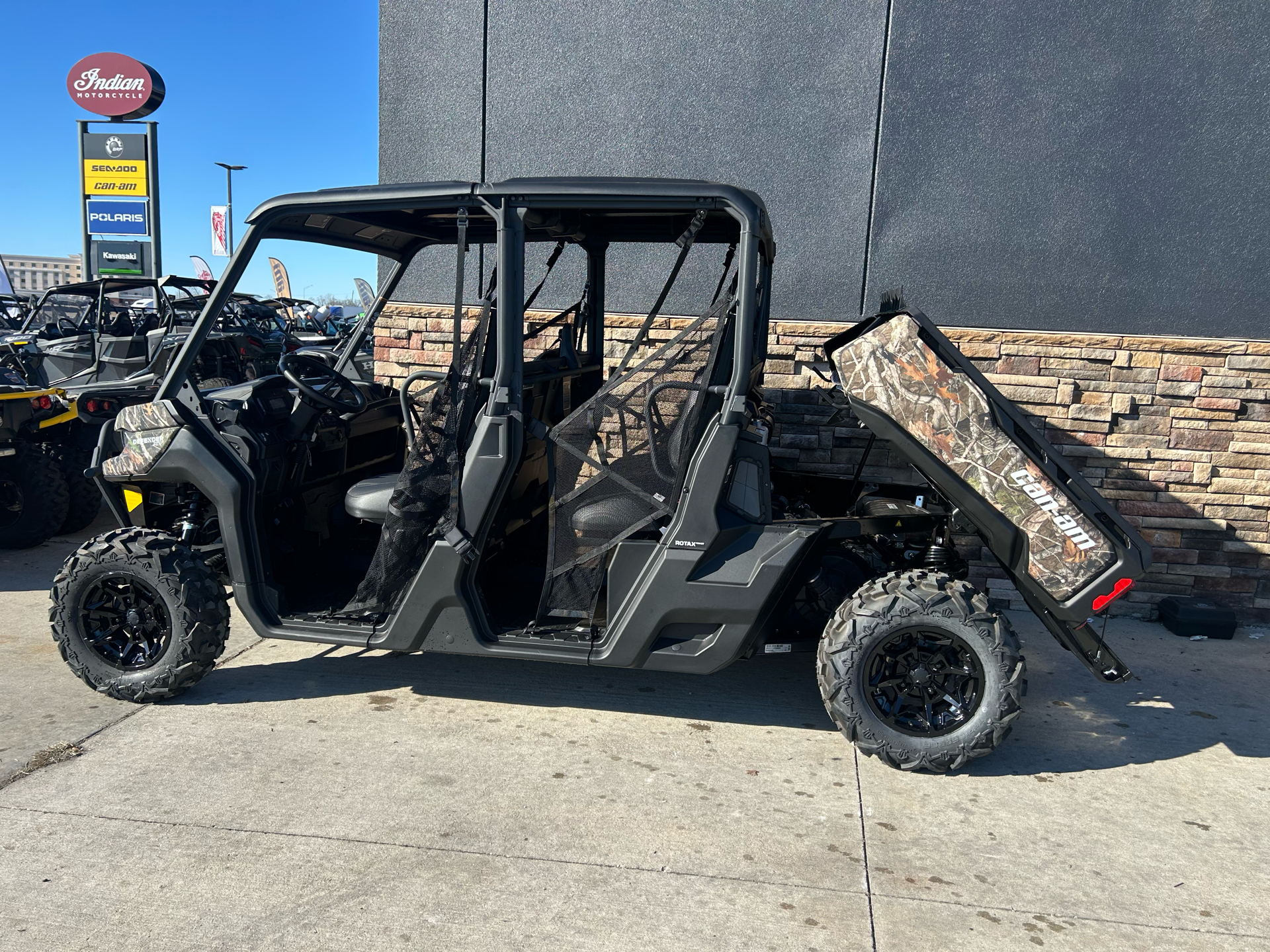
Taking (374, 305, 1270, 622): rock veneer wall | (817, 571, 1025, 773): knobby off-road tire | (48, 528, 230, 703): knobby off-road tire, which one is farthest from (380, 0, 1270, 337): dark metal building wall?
(48, 528, 230, 703): knobby off-road tire

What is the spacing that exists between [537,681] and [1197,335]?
→ 451 centimetres

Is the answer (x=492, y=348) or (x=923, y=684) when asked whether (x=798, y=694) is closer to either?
(x=923, y=684)

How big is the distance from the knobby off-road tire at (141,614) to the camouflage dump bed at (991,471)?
2.87 metres

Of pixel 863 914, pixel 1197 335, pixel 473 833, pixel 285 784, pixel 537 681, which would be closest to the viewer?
pixel 863 914

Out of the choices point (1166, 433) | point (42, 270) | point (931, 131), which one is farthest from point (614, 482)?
point (42, 270)

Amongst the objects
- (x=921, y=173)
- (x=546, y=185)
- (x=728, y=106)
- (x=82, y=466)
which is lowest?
(x=82, y=466)

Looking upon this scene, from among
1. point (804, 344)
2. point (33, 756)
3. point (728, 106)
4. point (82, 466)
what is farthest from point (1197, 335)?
point (82, 466)

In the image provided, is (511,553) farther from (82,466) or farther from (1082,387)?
(82,466)

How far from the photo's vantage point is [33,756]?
3.45 metres

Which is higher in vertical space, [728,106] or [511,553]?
[728,106]

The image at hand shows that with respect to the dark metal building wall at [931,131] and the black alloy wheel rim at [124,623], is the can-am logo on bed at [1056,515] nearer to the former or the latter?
the dark metal building wall at [931,131]

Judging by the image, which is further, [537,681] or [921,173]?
[921,173]

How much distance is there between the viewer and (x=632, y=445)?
3.45 meters

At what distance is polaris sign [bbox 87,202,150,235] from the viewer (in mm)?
11805
